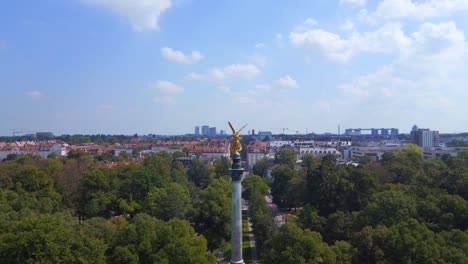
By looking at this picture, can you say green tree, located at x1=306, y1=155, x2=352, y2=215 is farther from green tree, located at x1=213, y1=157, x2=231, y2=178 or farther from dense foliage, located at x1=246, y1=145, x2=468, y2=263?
green tree, located at x1=213, y1=157, x2=231, y2=178

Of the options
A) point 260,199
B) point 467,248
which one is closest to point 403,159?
point 260,199

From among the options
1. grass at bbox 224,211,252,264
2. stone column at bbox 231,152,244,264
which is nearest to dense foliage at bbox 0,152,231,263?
grass at bbox 224,211,252,264

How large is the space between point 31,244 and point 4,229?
208 inches

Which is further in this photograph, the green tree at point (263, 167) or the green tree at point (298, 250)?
the green tree at point (263, 167)

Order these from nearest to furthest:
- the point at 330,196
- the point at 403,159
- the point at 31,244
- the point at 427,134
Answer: the point at 31,244
the point at 330,196
the point at 403,159
the point at 427,134

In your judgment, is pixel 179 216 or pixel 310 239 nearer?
pixel 310 239

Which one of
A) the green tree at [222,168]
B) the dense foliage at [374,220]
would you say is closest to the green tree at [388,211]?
the dense foliage at [374,220]

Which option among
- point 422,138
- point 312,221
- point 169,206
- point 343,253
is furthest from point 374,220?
point 422,138

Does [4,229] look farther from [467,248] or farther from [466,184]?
[466,184]

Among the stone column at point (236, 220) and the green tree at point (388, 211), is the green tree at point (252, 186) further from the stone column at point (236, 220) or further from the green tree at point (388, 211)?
the stone column at point (236, 220)

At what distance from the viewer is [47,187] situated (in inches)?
1821

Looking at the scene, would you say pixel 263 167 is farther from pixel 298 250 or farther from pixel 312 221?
pixel 298 250

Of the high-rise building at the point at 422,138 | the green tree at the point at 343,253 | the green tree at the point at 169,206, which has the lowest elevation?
the green tree at the point at 343,253

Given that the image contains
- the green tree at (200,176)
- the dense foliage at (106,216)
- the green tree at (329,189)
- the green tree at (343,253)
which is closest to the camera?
the dense foliage at (106,216)
